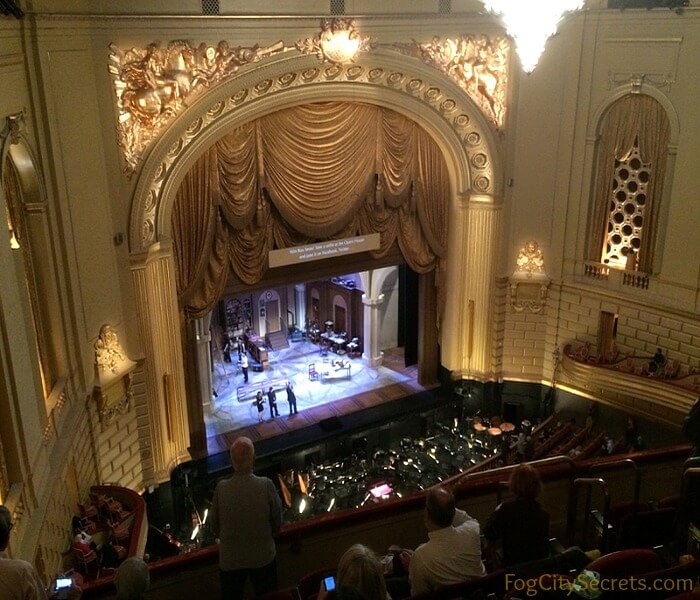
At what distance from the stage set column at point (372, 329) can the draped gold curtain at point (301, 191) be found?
3.09 metres

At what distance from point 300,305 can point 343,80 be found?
8472mm

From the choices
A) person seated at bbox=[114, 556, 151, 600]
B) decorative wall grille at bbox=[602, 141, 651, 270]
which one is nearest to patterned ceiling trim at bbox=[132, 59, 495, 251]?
decorative wall grille at bbox=[602, 141, 651, 270]

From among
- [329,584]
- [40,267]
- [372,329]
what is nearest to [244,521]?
[329,584]

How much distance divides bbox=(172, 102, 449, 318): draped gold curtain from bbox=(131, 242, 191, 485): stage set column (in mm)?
520

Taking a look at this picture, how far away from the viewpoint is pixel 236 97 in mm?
9695

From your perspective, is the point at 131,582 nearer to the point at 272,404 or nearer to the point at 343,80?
the point at 343,80

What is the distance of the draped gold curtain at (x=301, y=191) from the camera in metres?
10.3

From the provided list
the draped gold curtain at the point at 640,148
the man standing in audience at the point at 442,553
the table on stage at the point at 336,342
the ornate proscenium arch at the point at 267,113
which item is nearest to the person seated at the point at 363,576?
the man standing in audience at the point at 442,553

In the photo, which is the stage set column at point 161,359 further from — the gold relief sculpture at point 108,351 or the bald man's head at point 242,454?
the bald man's head at point 242,454

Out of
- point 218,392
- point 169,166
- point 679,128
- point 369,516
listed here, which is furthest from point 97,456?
Result: point 679,128

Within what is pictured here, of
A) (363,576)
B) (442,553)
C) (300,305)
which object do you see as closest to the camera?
(363,576)

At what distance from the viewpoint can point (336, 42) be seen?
9906mm

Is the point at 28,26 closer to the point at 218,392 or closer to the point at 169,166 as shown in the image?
the point at 169,166

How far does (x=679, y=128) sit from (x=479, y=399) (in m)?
5.81
